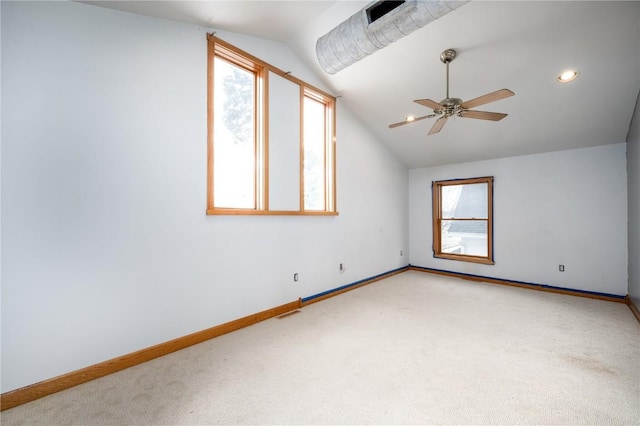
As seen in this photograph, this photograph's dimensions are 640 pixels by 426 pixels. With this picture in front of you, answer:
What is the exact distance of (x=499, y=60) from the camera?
10.1 ft

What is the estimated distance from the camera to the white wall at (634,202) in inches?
121

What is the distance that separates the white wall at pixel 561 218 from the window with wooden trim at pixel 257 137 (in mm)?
3352

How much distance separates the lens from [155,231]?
239 centimetres

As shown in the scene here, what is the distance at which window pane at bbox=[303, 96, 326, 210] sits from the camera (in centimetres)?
401

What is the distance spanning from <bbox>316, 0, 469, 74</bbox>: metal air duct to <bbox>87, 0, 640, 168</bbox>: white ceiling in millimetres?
496

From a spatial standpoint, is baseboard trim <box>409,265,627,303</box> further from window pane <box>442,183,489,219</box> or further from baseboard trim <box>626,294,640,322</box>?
window pane <box>442,183,489,219</box>

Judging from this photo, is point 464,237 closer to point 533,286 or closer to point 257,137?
point 533,286

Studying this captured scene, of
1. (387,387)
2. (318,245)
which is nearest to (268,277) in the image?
(318,245)

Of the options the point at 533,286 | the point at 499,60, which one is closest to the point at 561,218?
the point at 533,286

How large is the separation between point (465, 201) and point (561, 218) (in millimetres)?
1547

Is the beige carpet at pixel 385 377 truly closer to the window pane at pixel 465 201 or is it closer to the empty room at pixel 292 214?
the empty room at pixel 292 214

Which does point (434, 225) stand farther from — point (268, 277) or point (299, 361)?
point (299, 361)

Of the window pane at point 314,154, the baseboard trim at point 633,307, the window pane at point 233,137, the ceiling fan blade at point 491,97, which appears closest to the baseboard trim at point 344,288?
the window pane at point 314,154

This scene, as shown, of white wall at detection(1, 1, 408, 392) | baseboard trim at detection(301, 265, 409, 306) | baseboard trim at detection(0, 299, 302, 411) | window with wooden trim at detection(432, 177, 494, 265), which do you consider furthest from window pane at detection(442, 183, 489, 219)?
baseboard trim at detection(0, 299, 302, 411)
